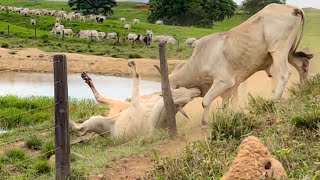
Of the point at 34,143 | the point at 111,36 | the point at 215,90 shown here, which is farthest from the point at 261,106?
the point at 111,36

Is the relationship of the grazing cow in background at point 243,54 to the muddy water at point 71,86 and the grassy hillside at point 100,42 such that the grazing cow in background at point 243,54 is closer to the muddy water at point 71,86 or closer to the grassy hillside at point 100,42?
the muddy water at point 71,86

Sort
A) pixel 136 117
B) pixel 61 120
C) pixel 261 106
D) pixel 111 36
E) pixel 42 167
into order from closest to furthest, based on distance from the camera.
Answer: pixel 61 120
pixel 42 167
pixel 261 106
pixel 136 117
pixel 111 36

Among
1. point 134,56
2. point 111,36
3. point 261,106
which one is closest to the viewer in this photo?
point 261,106

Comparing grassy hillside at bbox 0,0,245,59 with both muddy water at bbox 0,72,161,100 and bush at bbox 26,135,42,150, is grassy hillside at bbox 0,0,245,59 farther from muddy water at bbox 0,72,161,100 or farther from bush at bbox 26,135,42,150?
bush at bbox 26,135,42,150

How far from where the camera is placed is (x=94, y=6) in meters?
72.4

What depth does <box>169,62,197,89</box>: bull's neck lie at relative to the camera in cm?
1023

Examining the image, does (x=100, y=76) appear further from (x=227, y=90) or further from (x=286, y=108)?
(x=286, y=108)

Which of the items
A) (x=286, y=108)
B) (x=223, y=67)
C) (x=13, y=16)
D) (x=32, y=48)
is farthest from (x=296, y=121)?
(x=13, y=16)

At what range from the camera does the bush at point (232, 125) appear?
22.7 ft

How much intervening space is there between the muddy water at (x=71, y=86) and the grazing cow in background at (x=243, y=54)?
328 inches

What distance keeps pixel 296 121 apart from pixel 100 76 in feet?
67.9

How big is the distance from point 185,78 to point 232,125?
11.0ft

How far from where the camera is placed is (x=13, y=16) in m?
54.5

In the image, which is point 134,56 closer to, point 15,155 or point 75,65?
point 75,65
